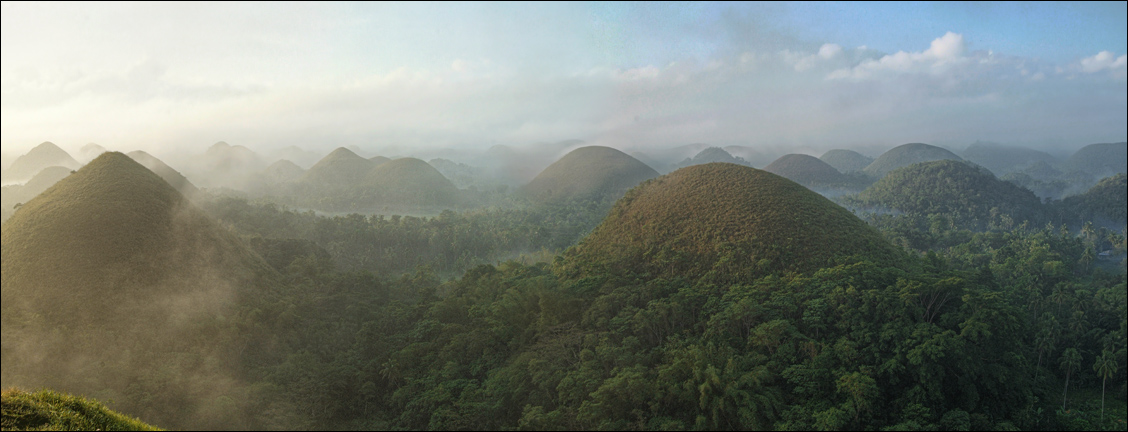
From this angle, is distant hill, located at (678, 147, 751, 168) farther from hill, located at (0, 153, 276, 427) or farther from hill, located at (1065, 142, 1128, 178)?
hill, located at (0, 153, 276, 427)

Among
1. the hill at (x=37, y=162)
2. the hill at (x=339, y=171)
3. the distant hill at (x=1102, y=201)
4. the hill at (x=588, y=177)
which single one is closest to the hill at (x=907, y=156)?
the distant hill at (x=1102, y=201)

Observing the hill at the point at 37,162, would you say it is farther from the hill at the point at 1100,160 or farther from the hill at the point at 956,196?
the hill at the point at 1100,160

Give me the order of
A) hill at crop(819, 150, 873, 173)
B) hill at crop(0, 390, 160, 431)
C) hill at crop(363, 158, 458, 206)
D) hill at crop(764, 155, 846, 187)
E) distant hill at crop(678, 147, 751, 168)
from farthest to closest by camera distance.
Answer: distant hill at crop(678, 147, 751, 168)
hill at crop(819, 150, 873, 173)
hill at crop(764, 155, 846, 187)
hill at crop(363, 158, 458, 206)
hill at crop(0, 390, 160, 431)

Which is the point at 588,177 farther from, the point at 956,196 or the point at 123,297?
the point at 123,297

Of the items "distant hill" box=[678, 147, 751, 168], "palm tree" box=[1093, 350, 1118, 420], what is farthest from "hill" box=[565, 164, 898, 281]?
"distant hill" box=[678, 147, 751, 168]

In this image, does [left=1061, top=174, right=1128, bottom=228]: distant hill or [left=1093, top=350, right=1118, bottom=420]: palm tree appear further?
[left=1061, top=174, right=1128, bottom=228]: distant hill
